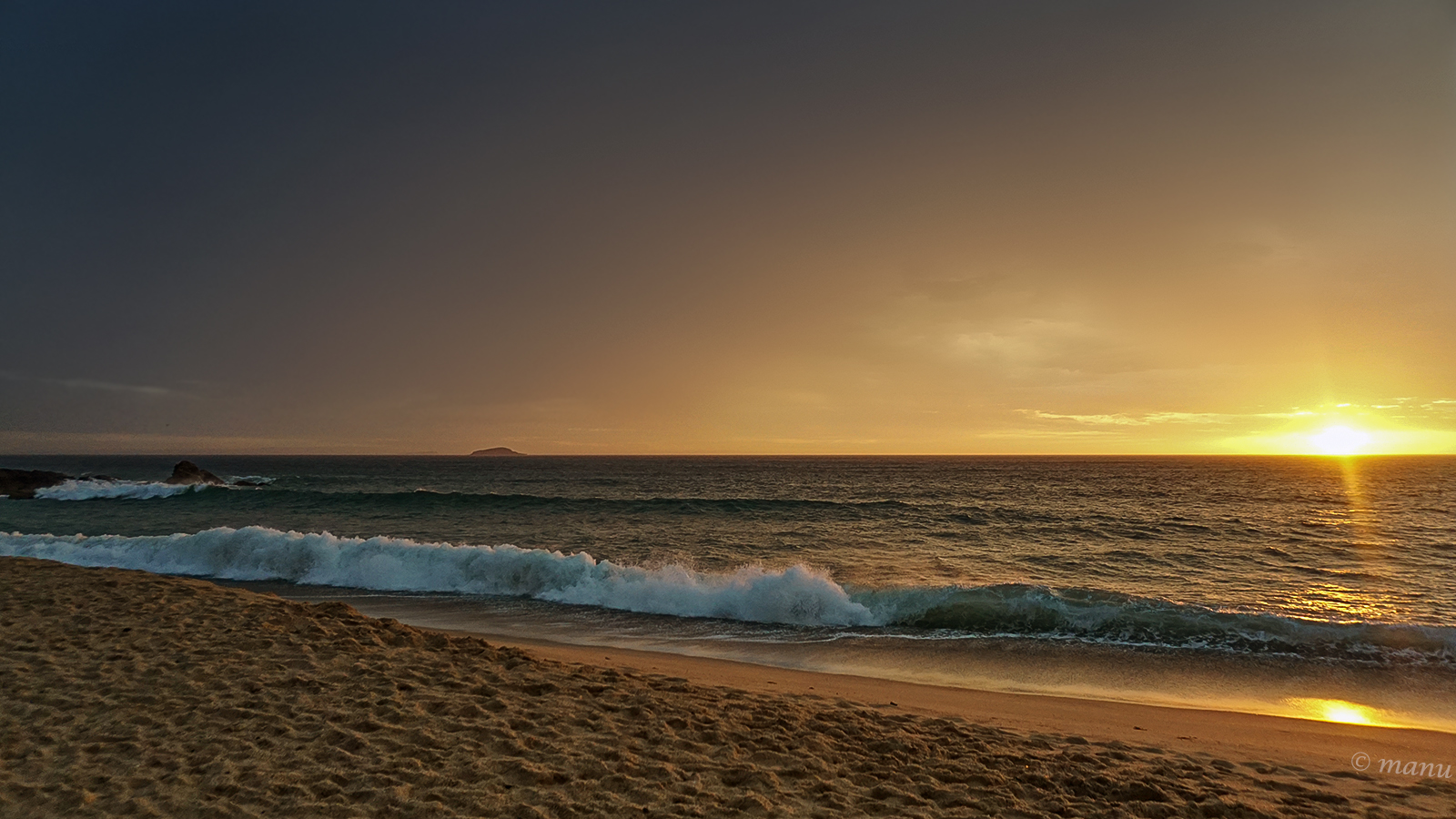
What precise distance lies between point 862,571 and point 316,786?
14.5 meters

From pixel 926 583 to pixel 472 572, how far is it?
35.8 feet

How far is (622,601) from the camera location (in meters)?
14.0

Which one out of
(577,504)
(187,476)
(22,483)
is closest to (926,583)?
(577,504)

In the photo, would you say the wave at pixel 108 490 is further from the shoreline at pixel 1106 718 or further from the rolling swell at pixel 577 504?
the shoreline at pixel 1106 718

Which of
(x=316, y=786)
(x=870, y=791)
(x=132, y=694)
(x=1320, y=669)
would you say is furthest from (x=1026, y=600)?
(x=132, y=694)

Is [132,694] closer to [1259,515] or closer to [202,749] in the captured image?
[202,749]

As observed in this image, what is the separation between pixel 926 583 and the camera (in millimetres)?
15172

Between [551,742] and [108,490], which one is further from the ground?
[551,742]

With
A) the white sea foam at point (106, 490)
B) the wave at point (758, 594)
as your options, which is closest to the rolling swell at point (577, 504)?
the white sea foam at point (106, 490)

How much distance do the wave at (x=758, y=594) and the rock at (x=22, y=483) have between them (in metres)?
31.3

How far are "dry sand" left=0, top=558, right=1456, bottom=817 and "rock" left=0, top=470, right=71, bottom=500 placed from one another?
154ft

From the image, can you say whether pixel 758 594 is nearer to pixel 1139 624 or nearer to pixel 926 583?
pixel 926 583

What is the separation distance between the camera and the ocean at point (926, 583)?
9883 mm

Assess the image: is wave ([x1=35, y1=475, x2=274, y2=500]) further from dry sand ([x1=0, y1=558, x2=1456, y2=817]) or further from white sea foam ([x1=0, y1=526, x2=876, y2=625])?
dry sand ([x1=0, y1=558, x2=1456, y2=817])
